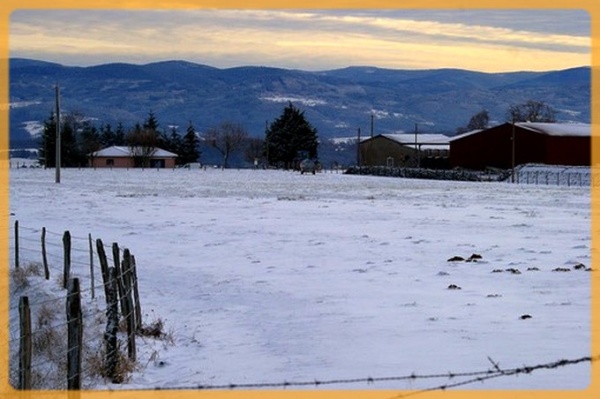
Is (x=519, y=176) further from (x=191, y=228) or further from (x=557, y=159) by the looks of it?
(x=191, y=228)

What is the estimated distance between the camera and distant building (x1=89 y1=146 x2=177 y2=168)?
13862 centimetres

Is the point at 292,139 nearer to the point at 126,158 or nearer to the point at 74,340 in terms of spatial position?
the point at 126,158

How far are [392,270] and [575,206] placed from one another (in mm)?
21420

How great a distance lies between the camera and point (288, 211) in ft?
117

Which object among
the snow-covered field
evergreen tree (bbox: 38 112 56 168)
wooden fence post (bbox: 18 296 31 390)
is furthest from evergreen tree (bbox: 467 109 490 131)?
wooden fence post (bbox: 18 296 31 390)

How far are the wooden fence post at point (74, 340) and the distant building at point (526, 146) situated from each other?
71.9 meters

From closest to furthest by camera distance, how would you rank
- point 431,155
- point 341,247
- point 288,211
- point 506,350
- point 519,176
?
point 506,350, point 341,247, point 288,211, point 519,176, point 431,155

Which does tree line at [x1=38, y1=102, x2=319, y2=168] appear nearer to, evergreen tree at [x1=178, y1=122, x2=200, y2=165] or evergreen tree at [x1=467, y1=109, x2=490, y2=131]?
evergreen tree at [x1=178, y1=122, x2=200, y2=165]

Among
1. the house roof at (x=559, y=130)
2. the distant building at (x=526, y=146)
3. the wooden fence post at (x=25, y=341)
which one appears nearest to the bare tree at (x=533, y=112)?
the house roof at (x=559, y=130)

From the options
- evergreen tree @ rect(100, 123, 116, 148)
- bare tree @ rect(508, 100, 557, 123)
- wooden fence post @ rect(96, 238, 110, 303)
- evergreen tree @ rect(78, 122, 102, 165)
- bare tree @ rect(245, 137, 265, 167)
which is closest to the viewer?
wooden fence post @ rect(96, 238, 110, 303)

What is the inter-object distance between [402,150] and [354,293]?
109 meters

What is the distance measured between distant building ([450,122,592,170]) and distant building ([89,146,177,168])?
5859cm

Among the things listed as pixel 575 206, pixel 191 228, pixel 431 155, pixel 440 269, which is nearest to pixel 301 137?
pixel 431 155

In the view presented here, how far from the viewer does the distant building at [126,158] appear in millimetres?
138625
